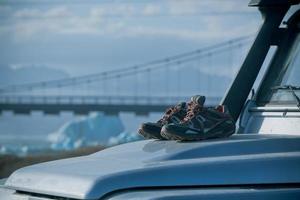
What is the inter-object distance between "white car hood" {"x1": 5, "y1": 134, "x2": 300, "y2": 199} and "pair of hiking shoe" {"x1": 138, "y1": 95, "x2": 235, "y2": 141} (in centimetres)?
7

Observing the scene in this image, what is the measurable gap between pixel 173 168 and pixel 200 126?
65 cm

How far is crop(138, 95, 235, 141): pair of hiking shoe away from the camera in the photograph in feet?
16.9

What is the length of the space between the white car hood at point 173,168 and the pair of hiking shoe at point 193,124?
7 cm

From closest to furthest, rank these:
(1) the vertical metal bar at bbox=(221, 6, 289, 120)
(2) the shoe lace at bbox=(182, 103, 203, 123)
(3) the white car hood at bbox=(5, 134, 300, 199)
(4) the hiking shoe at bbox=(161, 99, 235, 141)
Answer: (3) the white car hood at bbox=(5, 134, 300, 199) < (4) the hiking shoe at bbox=(161, 99, 235, 141) < (2) the shoe lace at bbox=(182, 103, 203, 123) < (1) the vertical metal bar at bbox=(221, 6, 289, 120)

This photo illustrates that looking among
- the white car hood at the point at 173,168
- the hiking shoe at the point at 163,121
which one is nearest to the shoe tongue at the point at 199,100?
the hiking shoe at the point at 163,121

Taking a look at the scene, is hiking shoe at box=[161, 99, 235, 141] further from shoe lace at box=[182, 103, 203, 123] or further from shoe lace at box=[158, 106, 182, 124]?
shoe lace at box=[158, 106, 182, 124]

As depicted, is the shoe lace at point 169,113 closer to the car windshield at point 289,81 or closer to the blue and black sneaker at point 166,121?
the blue and black sneaker at point 166,121

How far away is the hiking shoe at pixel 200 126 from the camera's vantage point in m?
5.12

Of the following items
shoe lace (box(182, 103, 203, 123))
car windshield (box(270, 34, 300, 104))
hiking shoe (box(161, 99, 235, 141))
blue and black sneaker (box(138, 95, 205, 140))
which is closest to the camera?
hiking shoe (box(161, 99, 235, 141))

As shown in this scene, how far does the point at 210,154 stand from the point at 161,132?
0.46m

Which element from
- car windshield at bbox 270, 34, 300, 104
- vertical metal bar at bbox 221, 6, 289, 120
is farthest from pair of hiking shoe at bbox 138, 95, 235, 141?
vertical metal bar at bbox 221, 6, 289, 120

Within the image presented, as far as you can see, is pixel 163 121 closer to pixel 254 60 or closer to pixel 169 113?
pixel 169 113

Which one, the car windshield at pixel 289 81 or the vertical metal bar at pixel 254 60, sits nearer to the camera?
the car windshield at pixel 289 81

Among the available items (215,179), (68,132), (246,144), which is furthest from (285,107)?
(68,132)
